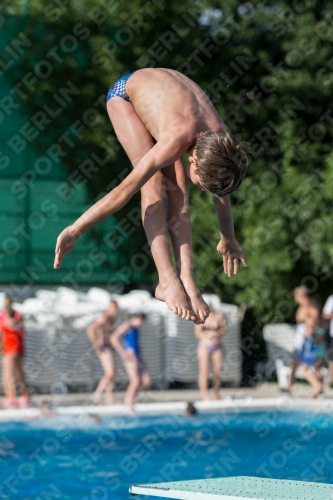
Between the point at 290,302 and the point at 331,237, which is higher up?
the point at 331,237

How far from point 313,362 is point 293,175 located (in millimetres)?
4093

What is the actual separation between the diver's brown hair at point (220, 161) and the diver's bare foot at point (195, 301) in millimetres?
634

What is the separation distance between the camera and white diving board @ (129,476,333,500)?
18.9ft

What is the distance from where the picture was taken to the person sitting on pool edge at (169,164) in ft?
16.1

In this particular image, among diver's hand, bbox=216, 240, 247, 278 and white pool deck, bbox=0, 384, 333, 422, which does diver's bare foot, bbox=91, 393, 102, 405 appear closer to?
white pool deck, bbox=0, 384, 333, 422

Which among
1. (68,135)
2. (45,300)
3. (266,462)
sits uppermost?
(266,462)

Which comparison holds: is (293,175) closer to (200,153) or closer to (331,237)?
(331,237)

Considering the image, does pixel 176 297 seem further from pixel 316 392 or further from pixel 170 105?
pixel 316 392

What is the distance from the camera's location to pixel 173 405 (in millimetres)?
11602

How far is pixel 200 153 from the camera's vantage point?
4879mm

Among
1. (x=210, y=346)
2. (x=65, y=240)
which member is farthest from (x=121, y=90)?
(x=210, y=346)

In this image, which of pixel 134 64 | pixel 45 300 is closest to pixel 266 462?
pixel 45 300

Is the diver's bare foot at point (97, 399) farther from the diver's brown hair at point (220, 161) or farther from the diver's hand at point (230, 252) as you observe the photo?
the diver's brown hair at point (220, 161)

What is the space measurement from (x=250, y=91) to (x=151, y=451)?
333 inches
